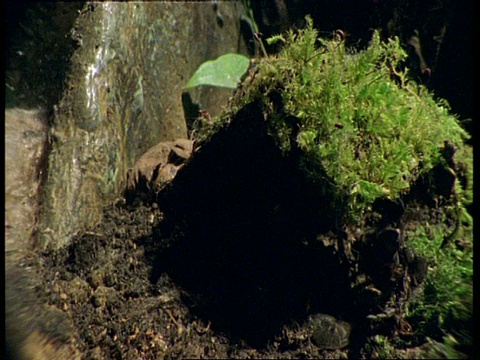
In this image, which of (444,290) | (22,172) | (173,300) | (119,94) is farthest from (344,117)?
(22,172)

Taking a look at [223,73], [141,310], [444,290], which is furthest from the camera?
[223,73]

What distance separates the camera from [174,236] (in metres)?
1.93

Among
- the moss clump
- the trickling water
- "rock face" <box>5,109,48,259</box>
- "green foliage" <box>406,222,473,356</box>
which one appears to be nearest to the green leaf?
the moss clump

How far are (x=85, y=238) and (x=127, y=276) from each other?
0.29 m

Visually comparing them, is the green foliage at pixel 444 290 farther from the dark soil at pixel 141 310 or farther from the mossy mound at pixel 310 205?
the dark soil at pixel 141 310

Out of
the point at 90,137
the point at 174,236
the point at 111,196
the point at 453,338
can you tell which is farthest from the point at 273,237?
the point at 90,137

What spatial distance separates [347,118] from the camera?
174cm

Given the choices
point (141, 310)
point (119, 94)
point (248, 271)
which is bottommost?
point (141, 310)

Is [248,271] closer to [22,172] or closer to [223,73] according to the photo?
[223,73]

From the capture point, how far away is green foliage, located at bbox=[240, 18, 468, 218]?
1.70 metres

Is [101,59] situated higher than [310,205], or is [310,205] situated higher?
[101,59]

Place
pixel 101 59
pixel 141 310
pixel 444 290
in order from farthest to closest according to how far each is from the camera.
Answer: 1. pixel 101 59
2. pixel 444 290
3. pixel 141 310

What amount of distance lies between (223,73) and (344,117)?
69cm

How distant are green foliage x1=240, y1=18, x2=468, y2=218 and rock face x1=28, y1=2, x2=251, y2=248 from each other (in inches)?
32.7
